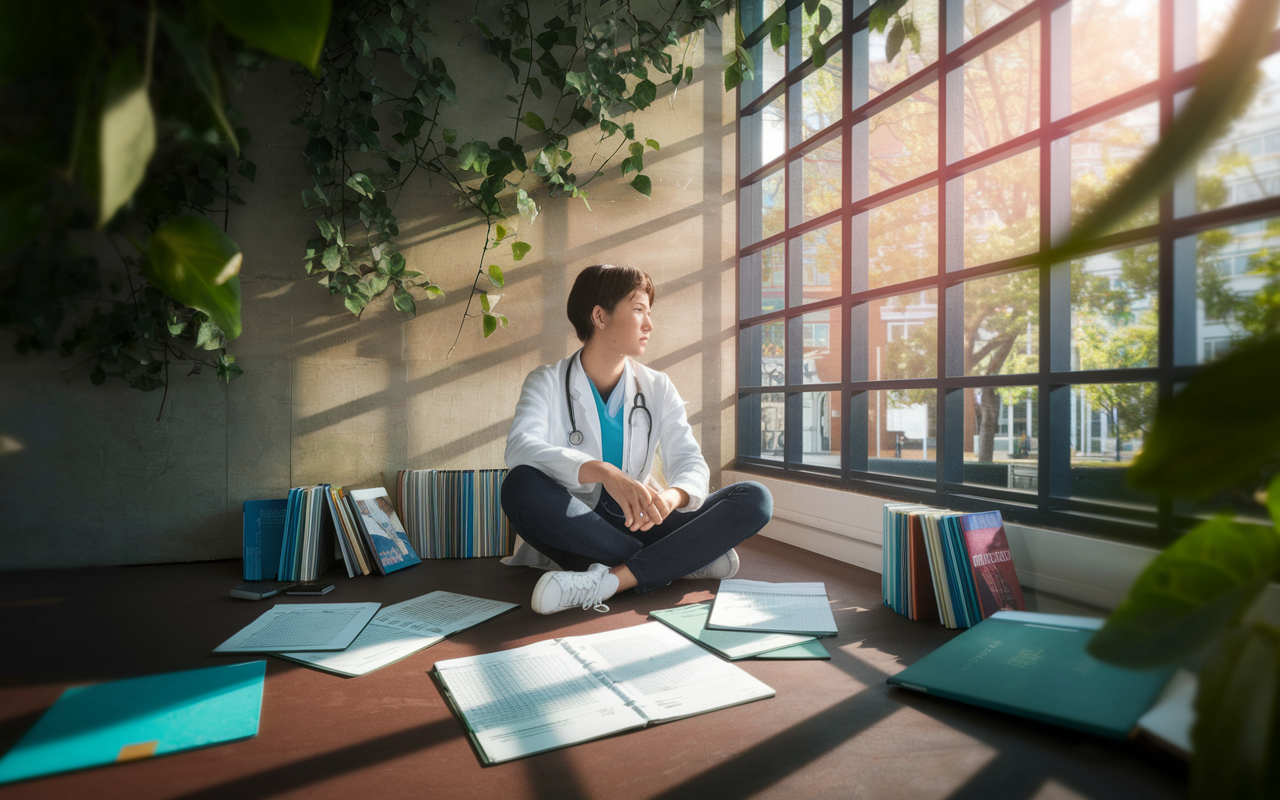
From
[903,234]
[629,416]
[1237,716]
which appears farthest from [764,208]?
[1237,716]

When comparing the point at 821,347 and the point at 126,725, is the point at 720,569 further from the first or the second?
the point at 126,725

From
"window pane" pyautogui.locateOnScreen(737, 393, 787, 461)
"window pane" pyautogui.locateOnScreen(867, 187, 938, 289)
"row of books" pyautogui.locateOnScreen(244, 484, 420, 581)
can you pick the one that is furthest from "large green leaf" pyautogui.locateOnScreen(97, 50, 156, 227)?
"window pane" pyautogui.locateOnScreen(737, 393, 787, 461)

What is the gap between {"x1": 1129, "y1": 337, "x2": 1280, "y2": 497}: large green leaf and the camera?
0.38 feet

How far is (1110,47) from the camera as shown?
171cm

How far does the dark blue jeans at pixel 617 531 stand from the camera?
1.94 m

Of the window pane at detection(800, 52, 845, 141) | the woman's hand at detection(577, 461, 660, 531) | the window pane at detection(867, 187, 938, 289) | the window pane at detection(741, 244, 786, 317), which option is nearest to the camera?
the woman's hand at detection(577, 461, 660, 531)

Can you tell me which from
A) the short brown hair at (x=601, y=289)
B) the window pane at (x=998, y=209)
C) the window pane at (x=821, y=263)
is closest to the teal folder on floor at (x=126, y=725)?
the short brown hair at (x=601, y=289)

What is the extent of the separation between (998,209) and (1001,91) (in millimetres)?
410

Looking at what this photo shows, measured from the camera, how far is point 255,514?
2365 mm

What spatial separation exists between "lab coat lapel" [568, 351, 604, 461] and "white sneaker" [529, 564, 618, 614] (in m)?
0.51

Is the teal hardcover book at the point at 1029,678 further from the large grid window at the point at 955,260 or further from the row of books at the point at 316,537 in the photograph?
the row of books at the point at 316,537

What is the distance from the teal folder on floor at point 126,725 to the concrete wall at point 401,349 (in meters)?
1.51

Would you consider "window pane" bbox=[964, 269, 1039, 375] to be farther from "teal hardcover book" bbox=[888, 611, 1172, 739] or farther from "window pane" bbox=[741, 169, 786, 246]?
"teal hardcover book" bbox=[888, 611, 1172, 739]

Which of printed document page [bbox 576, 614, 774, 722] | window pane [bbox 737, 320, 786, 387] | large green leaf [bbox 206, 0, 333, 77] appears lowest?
printed document page [bbox 576, 614, 774, 722]
